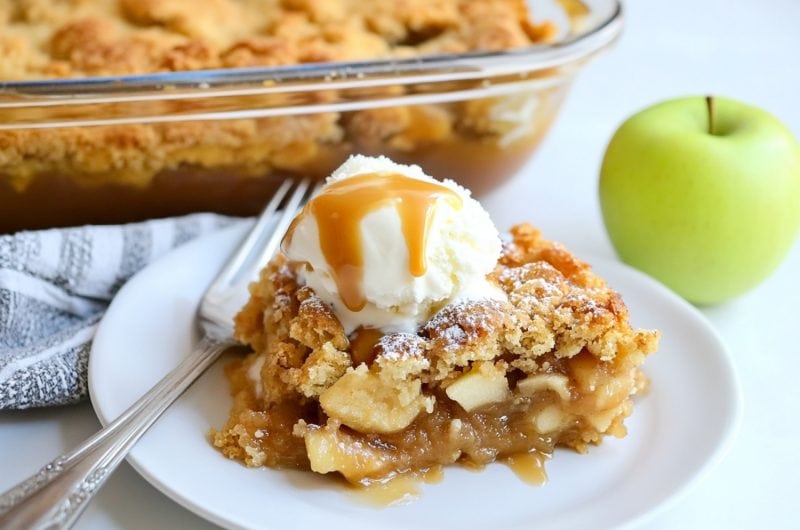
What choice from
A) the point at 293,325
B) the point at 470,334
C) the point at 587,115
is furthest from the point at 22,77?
the point at 587,115

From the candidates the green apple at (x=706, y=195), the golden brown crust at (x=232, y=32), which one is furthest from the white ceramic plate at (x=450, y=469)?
the golden brown crust at (x=232, y=32)

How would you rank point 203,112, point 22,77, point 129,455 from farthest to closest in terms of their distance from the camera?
point 22,77 < point 203,112 < point 129,455


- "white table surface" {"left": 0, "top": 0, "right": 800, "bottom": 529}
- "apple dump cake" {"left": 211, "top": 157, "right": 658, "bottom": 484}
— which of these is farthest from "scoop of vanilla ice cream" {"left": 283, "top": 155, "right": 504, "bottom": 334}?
"white table surface" {"left": 0, "top": 0, "right": 800, "bottom": 529}

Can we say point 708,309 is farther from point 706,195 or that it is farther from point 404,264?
point 404,264

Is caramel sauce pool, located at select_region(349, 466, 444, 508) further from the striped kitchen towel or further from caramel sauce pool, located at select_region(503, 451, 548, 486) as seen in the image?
the striped kitchen towel

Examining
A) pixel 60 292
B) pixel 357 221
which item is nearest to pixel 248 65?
pixel 60 292

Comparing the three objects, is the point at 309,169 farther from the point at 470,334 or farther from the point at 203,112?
the point at 470,334
